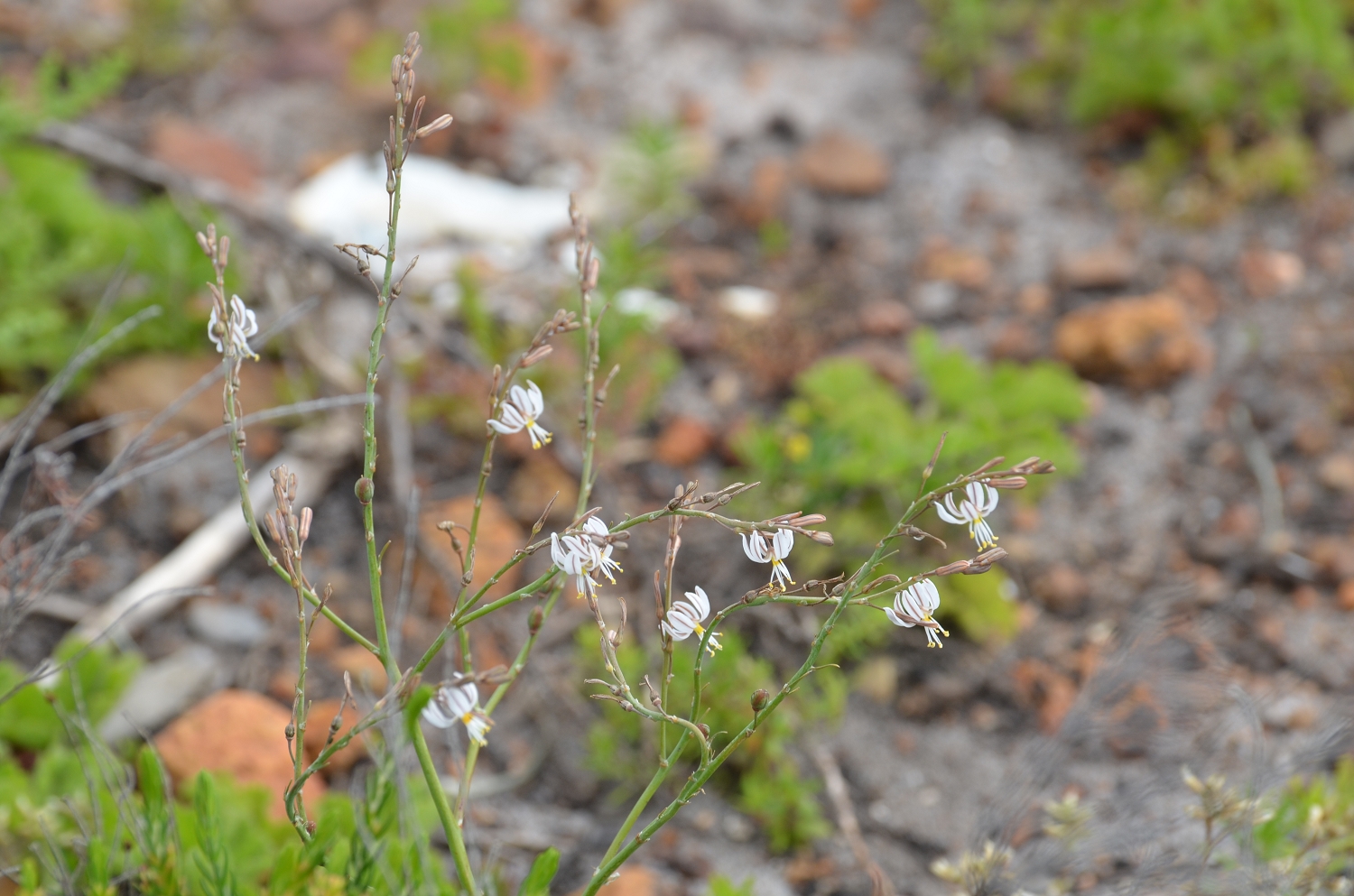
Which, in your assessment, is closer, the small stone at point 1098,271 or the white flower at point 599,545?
the white flower at point 599,545

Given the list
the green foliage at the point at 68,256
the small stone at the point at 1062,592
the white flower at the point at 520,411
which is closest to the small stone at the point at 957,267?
the small stone at the point at 1062,592

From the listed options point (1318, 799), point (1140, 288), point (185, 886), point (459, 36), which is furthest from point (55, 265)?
point (1140, 288)

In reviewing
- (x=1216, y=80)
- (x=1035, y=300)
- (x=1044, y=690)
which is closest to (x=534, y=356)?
(x=1044, y=690)

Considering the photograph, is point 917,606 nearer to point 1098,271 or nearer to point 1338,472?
point 1338,472

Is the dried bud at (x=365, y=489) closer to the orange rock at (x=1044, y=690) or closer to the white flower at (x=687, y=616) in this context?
the white flower at (x=687, y=616)

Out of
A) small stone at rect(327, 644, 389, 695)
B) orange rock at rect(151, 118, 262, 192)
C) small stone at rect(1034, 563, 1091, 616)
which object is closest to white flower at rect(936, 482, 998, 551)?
small stone at rect(327, 644, 389, 695)

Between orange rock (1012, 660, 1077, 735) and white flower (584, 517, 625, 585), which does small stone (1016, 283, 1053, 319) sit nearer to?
orange rock (1012, 660, 1077, 735)
